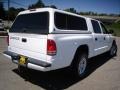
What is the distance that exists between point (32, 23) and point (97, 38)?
294 centimetres

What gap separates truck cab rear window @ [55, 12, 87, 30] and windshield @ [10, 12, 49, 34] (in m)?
0.31

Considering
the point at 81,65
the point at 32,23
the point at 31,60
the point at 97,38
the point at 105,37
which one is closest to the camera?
the point at 31,60

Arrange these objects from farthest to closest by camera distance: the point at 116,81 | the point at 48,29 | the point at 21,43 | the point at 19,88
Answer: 1. the point at 116,81
2. the point at 21,43
3. the point at 19,88
4. the point at 48,29

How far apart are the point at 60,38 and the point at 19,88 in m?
1.69

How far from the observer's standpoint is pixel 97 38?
703 centimetres

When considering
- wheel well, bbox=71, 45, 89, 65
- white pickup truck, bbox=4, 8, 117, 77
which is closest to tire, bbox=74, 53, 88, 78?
white pickup truck, bbox=4, 8, 117, 77

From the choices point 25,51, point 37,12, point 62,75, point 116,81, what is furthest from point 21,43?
point 116,81

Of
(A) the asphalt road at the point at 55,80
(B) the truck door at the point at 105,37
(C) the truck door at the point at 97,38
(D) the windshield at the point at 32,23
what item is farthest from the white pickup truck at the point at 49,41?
(B) the truck door at the point at 105,37

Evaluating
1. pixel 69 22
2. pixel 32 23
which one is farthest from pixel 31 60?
pixel 69 22

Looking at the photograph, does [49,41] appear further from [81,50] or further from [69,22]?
[81,50]

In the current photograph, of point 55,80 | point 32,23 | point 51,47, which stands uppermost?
point 32,23

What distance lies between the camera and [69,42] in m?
4.93

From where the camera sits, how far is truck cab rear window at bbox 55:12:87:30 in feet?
15.8

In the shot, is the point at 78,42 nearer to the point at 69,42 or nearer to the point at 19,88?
the point at 69,42
